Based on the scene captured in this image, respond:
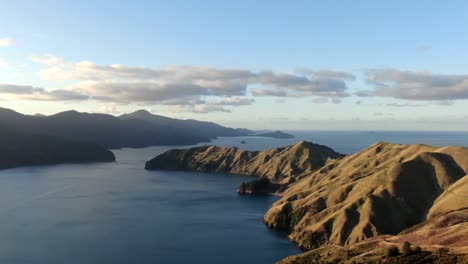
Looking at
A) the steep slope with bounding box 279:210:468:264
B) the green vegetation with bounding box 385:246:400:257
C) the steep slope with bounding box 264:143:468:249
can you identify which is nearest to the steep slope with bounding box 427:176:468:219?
the steep slope with bounding box 264:143:468:249

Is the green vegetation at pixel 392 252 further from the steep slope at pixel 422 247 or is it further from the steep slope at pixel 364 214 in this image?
the steep slope at pixel 364 214

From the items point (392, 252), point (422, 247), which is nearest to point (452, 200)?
point (422, 247)

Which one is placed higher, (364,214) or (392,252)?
(392,252)

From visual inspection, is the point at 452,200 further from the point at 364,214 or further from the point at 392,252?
the point at 392,252

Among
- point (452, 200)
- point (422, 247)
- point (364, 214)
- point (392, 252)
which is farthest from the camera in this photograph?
point (452, 200)

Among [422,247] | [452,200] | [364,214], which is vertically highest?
[452,200]

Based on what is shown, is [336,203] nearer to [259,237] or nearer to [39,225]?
[259,237]

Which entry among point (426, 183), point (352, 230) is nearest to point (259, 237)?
point (352, 230)

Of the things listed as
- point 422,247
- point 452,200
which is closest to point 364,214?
point 452,200

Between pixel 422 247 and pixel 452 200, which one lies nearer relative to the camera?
pixel 422 247

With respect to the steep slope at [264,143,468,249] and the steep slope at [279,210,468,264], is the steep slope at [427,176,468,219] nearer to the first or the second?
the steep slope at [264,143,468,249]

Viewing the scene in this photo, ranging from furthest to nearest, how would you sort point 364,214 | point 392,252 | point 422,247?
point 364,214 → point 422,247 → point 392,252
